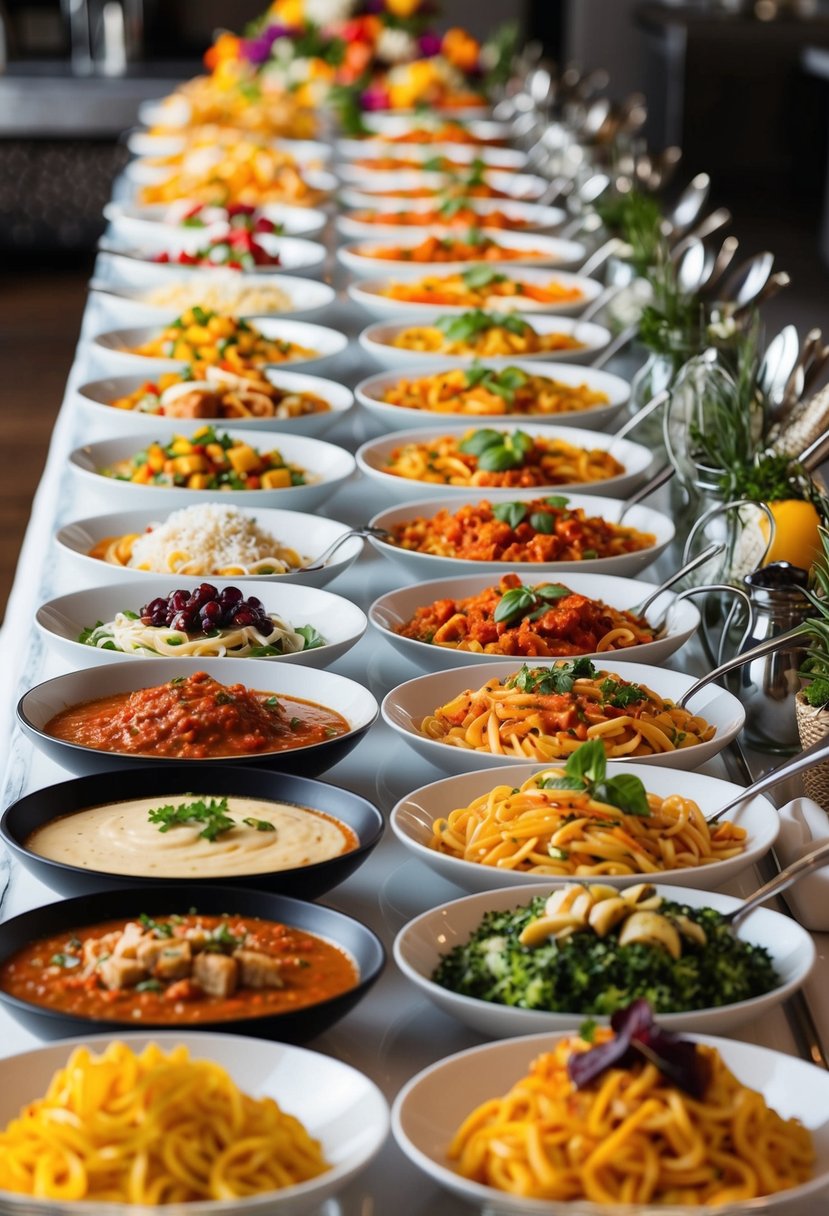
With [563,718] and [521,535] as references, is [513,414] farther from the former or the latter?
[563,718]

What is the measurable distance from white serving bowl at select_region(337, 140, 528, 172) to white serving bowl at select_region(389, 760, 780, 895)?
13.4ft

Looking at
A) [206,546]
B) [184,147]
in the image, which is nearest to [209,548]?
[206,546]

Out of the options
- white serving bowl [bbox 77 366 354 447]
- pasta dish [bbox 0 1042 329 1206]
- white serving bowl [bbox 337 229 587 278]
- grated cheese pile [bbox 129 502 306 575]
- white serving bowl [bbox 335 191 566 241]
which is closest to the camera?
pasta dish [bbox 0 1042 329 1206]

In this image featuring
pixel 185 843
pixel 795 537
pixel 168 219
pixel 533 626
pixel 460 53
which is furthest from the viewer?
pixel 460 53

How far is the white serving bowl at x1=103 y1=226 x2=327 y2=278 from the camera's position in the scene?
401 cm

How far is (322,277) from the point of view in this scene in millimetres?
4125

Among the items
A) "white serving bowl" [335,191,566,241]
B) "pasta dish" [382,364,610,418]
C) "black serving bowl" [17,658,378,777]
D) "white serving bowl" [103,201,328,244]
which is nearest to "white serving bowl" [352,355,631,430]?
"pasta dish" [382,364,610,418]

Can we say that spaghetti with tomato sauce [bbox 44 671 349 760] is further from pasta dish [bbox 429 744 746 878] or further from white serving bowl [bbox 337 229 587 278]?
white serving bowl [bbox 337 229 587 278]

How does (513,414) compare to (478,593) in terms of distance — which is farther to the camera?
(513,414)

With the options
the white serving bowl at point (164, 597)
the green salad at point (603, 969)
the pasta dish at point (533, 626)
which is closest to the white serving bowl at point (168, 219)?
the white serving bowl at point (164, 597)

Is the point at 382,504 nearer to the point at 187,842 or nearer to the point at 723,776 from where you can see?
the point at 723,776

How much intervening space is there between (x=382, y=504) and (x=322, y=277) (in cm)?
169

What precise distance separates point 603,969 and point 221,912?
32cm

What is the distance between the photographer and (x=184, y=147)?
17.9 feet
